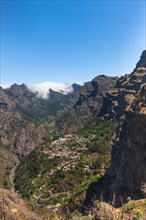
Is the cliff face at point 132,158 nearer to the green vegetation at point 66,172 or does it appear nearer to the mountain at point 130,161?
the mountain at point 130,161

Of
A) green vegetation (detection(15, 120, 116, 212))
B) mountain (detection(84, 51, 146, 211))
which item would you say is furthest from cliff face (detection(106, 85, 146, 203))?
green vegetation (detection(15, 120, 116, 212))

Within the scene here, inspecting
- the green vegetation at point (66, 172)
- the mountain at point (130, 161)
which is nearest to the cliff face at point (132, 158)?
the mountain at point (130, 161)

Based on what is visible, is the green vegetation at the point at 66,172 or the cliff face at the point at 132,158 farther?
the green vegetation at the point at 66,172

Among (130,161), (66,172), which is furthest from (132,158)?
(66,172)

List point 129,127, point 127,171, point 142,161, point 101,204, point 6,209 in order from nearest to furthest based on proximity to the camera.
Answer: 1. point 6,209
2. point 101,204
3. point 142,161
4. point 127,171
5. point 129,127

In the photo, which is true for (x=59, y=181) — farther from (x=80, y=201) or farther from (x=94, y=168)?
(x=80, y=201)

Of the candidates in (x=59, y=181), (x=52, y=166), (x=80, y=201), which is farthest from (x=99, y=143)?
(x=80, y=201)

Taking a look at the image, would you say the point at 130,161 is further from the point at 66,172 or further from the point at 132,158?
the point at 66,172

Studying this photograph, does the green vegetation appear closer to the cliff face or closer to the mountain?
the mountain
